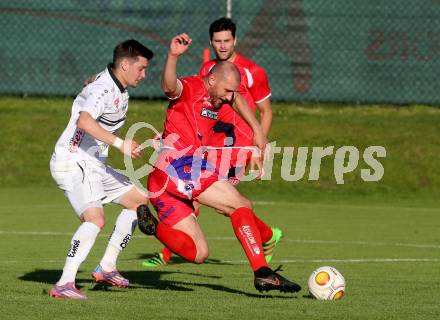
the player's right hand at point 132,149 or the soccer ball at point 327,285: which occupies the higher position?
the player's right hand at point 132,149

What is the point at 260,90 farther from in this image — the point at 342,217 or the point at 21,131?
the point at 21,131

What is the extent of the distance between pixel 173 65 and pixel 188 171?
95 cm

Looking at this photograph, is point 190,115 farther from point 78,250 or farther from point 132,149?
point 78,250

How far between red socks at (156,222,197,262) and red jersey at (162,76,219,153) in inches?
29.1

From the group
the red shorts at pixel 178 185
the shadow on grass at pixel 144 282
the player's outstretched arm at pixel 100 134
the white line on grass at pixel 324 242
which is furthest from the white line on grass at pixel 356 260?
the player's outstretched arm at pixel 100 134

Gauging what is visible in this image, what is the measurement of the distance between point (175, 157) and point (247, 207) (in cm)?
88

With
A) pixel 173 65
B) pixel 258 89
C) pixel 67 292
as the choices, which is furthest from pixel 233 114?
pixel 67 292

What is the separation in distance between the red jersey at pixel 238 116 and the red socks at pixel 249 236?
11.2 ft

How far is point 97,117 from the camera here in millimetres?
9328

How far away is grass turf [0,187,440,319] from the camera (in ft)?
27.6

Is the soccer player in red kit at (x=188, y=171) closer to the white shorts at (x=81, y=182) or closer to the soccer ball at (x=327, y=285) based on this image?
the white shorts at (x=81, y=182)

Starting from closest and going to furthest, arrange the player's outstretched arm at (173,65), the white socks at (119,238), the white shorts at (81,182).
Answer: the player's outstretched arm at (173,65)
the white shorts at (81,182)
the white socks at (119,238)

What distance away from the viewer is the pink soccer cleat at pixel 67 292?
8945 millimetres

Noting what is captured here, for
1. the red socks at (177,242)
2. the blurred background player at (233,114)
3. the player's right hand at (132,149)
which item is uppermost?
the blurred background player at (233,114)
